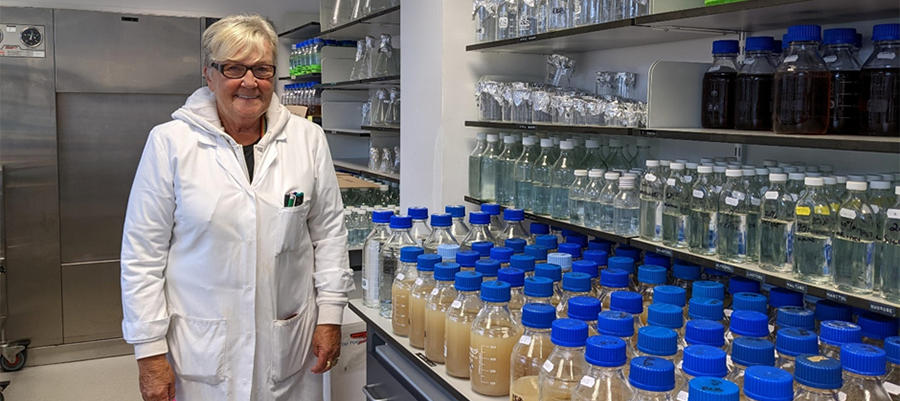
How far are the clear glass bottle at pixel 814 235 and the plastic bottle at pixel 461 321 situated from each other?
81cm

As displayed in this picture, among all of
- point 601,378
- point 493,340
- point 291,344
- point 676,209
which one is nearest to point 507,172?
point 676,209

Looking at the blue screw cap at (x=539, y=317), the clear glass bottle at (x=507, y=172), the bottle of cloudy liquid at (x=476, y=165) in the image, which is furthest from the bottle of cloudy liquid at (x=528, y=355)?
the bottle of cloudy liquid at (x=476, y=165)

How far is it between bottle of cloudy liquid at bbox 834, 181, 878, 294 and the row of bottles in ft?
0.54

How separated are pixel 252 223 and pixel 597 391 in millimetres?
1176

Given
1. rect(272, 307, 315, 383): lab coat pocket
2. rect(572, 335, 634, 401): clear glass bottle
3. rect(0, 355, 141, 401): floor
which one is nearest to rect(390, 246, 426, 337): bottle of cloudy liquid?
rect(272, 307, 315, 383): lab coat pocket

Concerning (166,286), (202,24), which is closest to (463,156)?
(166,286)

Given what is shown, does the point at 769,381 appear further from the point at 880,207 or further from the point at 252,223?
the point at 252,223

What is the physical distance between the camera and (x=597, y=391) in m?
1.43

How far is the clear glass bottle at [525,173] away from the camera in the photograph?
9.48 feet

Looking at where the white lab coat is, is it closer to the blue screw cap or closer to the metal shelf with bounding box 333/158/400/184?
the blue screw cap

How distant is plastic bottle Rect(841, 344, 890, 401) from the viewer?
1.27 metres

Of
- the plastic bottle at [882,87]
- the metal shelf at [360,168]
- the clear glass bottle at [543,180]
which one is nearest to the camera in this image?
the plastic bottle at [882,87]

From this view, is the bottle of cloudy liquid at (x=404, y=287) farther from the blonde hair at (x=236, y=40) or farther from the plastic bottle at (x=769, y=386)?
the plastic bottle at (x=769, y=386)

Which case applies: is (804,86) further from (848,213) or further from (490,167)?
(490,167)
